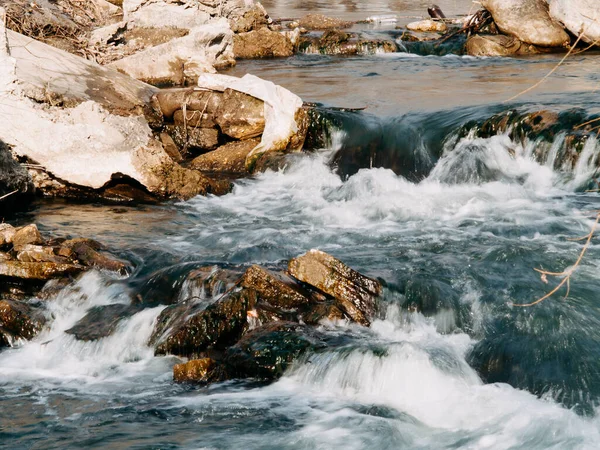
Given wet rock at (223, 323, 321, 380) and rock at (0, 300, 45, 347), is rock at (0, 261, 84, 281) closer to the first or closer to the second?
rock at (0, 300, 45, 347)

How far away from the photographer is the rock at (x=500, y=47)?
1482cm

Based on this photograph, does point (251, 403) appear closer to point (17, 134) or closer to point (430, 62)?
point (17, 134)

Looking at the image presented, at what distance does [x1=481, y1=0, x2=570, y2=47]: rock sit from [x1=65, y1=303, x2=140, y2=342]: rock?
1123cm

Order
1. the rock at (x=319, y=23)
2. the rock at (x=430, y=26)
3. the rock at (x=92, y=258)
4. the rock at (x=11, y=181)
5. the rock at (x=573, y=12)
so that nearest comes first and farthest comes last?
the rock at (x=92, y=258) < the rock at (x=11, y=181) < the rock at (x=573, y=12) < the rock at (x=430, y=26) < the rock at (x=319, y=23)

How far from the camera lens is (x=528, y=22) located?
14891 millimetres

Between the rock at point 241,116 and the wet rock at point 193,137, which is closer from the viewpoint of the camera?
the rock at point 241,116

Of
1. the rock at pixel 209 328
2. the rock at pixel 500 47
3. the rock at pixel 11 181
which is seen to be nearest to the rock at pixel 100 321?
the rock at pixel 209 328

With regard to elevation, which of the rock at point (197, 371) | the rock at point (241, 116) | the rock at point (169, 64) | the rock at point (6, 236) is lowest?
the rock at point (197, 371)

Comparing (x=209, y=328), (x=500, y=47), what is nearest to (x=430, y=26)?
(x=500, y=47)

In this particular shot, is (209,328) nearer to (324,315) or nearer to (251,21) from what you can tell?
(324,315)

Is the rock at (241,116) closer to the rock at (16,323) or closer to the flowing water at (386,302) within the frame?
the flowing water at (386,302)

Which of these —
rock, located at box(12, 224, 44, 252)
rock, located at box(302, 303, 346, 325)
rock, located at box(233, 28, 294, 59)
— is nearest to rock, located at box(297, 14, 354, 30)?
rock, located at box(233, 28, 294, 59)

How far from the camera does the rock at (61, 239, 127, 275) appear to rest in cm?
663

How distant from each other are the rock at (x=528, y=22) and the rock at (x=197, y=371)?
11775 mm
